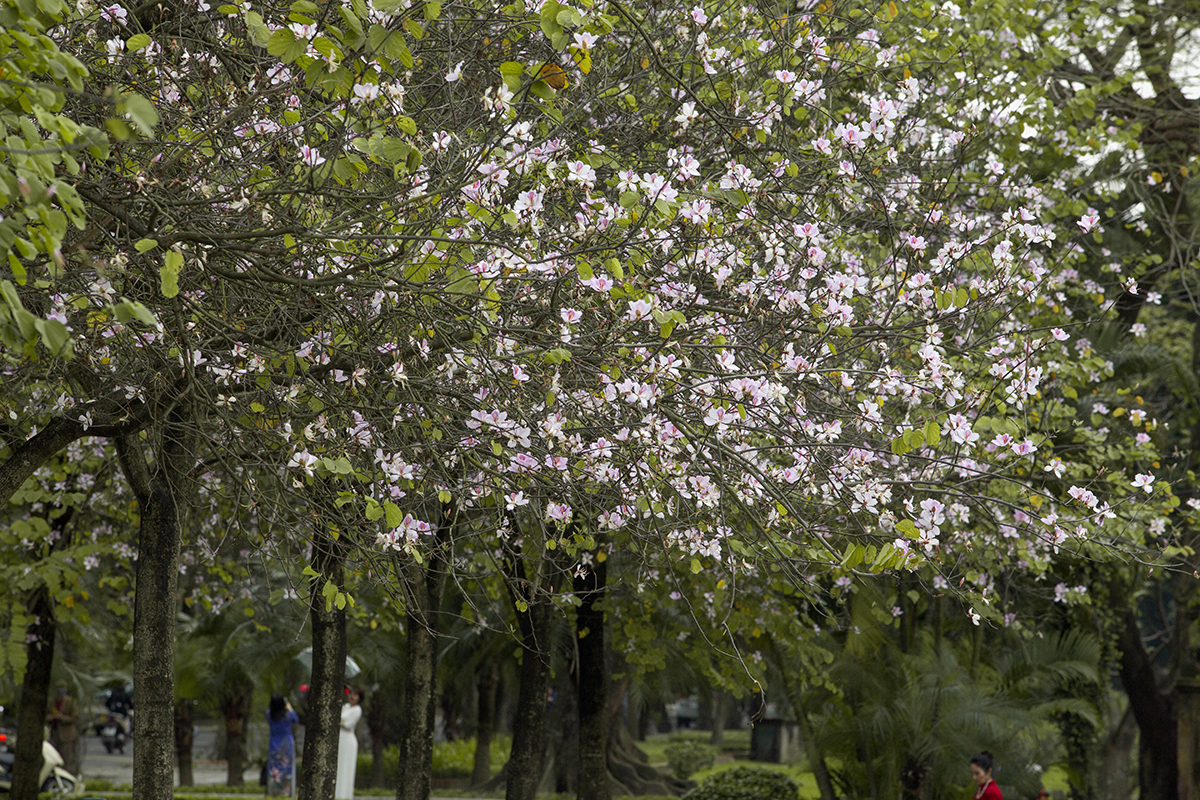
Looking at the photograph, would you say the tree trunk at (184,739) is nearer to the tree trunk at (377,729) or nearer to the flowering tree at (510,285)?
the tree trunk at (377,729)

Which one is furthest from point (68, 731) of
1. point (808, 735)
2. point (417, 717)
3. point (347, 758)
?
point (808, 735)

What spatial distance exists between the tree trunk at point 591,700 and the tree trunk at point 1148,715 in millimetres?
8975

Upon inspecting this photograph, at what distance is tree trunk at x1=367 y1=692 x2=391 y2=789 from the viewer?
2248 cm

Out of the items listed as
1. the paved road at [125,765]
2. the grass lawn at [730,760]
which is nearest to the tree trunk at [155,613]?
the grass lawn at [730,760]

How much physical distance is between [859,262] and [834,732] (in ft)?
24.2

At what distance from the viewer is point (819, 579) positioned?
1178 cm

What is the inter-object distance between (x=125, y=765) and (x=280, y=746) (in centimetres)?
1465

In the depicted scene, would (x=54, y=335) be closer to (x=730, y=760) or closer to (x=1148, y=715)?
(x=1148, y=715)

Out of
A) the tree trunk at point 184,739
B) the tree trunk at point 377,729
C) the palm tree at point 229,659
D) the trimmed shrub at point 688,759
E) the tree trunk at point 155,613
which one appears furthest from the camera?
the trimmed shrub at point 688,759

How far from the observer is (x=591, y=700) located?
12406 mm

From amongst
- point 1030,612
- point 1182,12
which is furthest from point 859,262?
point 1030,612

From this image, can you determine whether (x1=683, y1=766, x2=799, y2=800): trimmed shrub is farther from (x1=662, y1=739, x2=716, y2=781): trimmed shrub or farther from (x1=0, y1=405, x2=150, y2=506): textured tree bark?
(x1=0, y1=405, x2=150, y2=506): textured tree bark

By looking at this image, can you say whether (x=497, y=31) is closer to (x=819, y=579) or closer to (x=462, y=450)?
(x=462, y=450)

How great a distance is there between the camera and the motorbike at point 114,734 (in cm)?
3256
